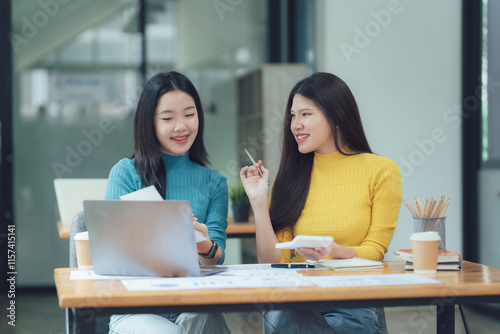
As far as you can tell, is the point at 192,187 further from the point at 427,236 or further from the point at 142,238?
the point at 427,236

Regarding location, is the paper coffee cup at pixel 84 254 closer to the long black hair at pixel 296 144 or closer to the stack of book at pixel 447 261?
the long black hair at pixel 296 144

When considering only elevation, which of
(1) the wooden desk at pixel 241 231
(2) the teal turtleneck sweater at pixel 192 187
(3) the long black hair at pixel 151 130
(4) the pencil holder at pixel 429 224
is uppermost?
(3) the long black hair at pixel 151 130

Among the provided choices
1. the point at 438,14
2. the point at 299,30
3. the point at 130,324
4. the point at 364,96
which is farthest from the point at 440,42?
the point at 130,324

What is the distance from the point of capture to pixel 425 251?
1.73 m

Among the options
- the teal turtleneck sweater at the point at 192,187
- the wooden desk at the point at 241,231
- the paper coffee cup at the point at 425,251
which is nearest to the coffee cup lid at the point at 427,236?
the paper coffee cup at the point at 425,251

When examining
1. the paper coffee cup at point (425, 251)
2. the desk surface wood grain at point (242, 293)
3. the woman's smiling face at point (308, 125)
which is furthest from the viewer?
the woman's smiling face at point (308, 125)

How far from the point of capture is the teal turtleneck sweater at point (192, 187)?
2143mm

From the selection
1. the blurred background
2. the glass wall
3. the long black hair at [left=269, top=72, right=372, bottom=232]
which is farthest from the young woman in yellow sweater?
the glass wall

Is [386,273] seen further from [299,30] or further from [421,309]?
[299,30]

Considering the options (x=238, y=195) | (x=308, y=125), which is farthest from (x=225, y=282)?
(x=238, y=195)

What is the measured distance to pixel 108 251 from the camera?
5.34 ft

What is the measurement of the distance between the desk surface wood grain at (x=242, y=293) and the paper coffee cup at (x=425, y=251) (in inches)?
5.1

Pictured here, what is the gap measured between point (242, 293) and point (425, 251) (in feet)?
1.96

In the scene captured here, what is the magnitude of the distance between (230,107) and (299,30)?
3.08ft
